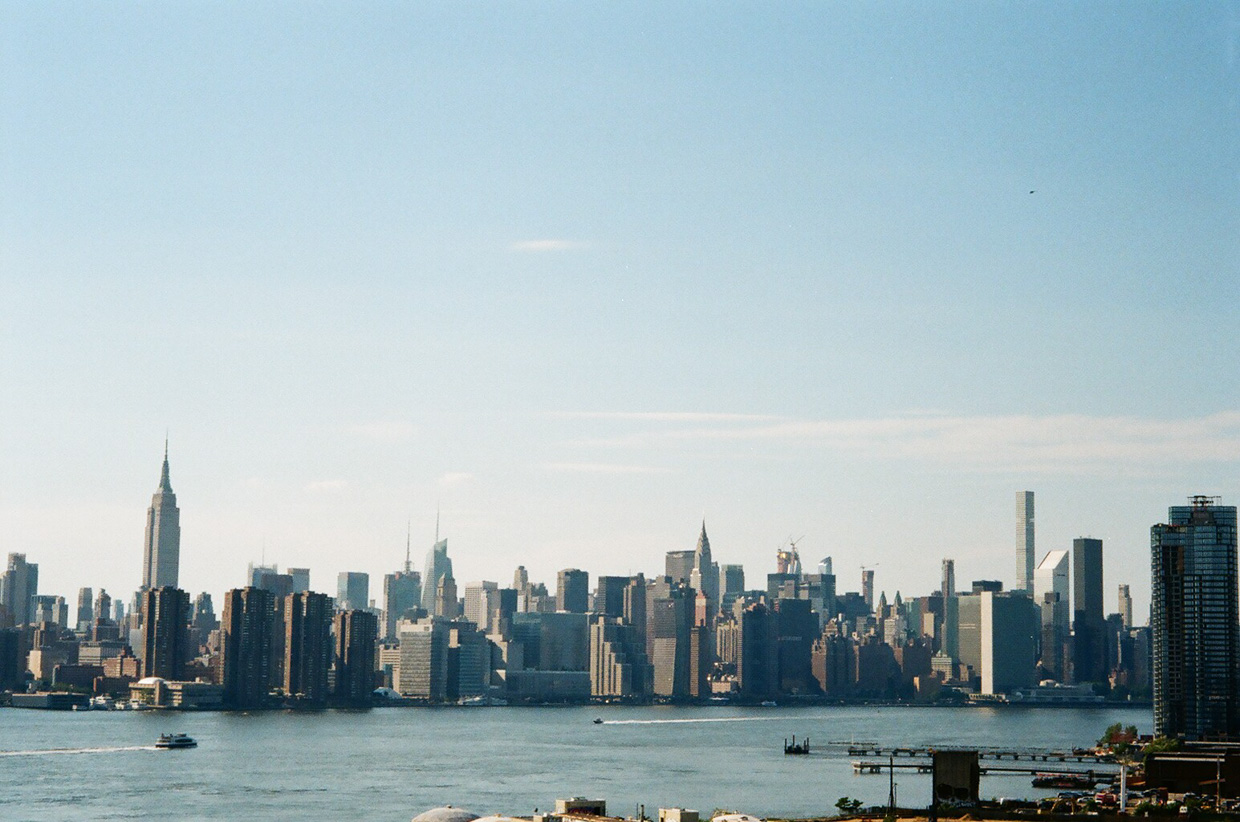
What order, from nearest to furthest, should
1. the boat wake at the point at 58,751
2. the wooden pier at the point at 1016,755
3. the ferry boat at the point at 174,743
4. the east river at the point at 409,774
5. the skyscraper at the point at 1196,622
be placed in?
the east river at the point at 409,774, the boat wake at the point at 58,751, the wooden pier at the point at 1016,755, the ferry boat at the point at 174,743, the skyscraper at the point at 1196,622

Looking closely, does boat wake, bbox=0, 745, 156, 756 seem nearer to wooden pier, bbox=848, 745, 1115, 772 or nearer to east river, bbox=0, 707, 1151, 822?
east river, bbox=0, 707, 1151, 822

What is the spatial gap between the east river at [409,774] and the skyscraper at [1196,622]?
38.9 ft

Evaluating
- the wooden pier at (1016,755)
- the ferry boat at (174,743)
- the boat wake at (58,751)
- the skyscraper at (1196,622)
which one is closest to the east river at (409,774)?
the boat wake at (58,751)

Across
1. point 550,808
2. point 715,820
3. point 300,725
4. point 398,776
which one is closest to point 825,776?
point 398,776

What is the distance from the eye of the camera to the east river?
99438mm

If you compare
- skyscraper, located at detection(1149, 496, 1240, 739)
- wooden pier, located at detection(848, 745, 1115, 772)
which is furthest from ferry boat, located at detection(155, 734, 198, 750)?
skyscraper, located at detection(1149, 496, 1240, 739)

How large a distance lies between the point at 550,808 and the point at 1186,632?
301 ft

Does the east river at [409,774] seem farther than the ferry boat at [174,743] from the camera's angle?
No

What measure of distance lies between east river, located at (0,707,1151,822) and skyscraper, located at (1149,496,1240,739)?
11.9 m

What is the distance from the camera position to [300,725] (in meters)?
199

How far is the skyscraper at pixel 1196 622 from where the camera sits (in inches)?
6491

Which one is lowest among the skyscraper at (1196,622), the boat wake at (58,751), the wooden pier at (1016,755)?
the boat wake at (58,751)

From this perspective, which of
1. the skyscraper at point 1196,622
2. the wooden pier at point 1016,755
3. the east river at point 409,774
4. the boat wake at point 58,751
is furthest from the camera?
the skyscraper at point 1196,622

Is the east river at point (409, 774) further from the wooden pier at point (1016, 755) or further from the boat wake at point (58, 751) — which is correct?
the wooden pier at point (1016, 755)
